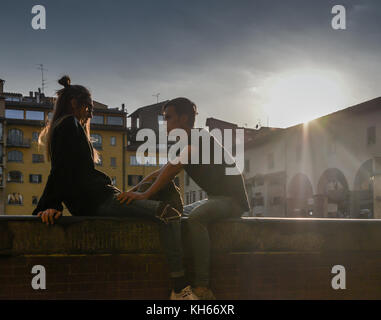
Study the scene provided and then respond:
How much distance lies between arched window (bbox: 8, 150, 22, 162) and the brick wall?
5487cm

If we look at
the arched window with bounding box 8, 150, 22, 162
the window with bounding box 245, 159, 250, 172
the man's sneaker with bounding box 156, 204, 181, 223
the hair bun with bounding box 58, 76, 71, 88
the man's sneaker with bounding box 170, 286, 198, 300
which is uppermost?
the arched window with bounding box 8, 150, 22, 162

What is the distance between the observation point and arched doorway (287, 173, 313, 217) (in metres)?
37.2

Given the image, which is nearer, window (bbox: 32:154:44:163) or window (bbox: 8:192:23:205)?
window (bbox: 8:192:23:205)

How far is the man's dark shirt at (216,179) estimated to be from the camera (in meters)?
3.63

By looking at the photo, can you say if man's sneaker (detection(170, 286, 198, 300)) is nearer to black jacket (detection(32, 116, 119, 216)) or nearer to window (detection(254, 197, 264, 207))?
black jacket (detection(32, 116, 119, 216))

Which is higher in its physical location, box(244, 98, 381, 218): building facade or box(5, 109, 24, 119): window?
box(5, 109, 24, 119): window

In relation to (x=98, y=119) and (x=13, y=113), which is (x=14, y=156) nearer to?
(x=13, y=113)

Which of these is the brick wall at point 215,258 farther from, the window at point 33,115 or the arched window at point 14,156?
the window at point 33,115

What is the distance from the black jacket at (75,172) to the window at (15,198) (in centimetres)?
5368

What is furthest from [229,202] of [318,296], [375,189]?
[375,189]

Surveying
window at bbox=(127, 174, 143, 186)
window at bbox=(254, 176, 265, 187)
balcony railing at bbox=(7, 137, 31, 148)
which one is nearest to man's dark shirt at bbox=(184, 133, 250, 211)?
window at bbox=(254, 176, 265, 187)

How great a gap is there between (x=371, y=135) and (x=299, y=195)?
9959mm

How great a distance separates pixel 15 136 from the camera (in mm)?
54438
